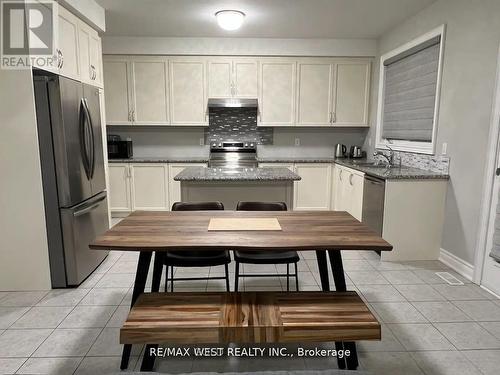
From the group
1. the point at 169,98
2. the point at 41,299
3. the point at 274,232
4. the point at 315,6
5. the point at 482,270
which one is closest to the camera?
the point at 274,232

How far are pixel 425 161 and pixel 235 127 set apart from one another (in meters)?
2.82

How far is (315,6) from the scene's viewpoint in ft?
11.9

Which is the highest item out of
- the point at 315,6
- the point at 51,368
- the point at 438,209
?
the point at 315,6

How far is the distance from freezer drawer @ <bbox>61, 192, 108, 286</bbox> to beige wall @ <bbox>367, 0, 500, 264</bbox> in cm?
328

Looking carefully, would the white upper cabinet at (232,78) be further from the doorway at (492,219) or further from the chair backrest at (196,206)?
the doorway at (492,219)

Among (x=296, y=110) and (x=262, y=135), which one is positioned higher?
(x=296, y=110)

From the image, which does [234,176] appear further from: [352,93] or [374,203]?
[352,93]

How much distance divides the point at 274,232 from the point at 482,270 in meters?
2.09

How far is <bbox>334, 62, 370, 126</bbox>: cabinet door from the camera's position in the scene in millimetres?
5082

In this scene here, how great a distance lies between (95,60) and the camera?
11.8ft

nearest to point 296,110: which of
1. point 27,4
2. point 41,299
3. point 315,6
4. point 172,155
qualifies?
point 315,6

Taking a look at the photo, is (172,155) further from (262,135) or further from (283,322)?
(283,322)

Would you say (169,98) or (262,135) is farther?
(262,135)

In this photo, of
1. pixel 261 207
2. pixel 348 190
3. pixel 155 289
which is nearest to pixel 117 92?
pixel 261 207
